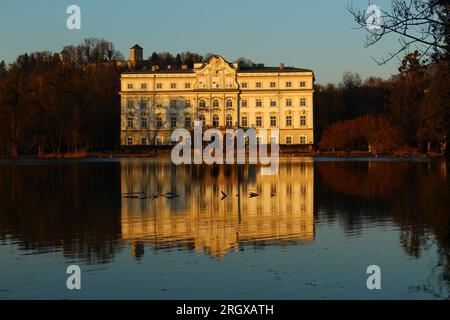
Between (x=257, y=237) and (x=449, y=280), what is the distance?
5186 mm

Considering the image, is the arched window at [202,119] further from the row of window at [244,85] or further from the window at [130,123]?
the window at [130,123]

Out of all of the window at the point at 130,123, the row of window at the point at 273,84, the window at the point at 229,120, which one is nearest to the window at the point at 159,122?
the window at the point at 130,123

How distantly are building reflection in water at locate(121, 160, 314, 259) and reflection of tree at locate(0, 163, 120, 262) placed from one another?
1.94 ft

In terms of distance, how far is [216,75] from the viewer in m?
88.4

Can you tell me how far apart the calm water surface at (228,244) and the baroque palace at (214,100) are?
62.1 m

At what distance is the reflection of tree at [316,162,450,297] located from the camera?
13.6m

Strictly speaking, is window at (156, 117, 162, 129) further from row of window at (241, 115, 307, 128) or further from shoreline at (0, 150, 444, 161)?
row of window at (241, 115, 307, 128)

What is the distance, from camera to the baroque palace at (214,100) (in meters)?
88.2

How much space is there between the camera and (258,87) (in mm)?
88688

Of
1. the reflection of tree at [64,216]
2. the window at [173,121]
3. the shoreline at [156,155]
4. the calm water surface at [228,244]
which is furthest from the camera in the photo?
the window at [173,121]

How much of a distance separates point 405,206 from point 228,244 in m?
8.64

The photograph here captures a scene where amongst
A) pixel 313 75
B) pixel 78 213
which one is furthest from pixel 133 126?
pixel 78 213

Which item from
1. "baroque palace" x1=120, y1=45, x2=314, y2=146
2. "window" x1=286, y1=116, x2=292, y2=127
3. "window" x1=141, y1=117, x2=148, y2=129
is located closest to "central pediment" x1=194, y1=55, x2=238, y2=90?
"baroque palace" x1=120, y1=45, x2=314, y2=146

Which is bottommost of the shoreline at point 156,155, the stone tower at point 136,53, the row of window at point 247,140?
the shoreline at point 156,155
